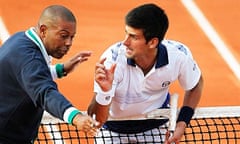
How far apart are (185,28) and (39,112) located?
701 centimetres

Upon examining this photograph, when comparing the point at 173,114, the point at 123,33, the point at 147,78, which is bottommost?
the point at 123,33

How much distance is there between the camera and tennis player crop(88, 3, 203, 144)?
5.47 metres

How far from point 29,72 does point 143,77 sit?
1.40 m

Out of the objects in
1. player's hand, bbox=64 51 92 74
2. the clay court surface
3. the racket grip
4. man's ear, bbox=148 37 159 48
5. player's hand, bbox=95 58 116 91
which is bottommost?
the clay court surface

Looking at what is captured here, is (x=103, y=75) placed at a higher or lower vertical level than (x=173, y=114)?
higher

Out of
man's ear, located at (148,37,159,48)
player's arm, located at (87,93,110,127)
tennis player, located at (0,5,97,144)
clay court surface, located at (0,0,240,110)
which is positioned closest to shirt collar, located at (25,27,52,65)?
tennis player, located at (0,5,97,144)

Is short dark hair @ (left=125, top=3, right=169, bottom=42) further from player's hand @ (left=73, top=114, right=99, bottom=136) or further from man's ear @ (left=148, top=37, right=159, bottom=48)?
player's hand @ (left=73, top=114, right=99, bottom=136)

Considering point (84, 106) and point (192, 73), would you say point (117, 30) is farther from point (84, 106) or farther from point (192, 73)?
point (192, 73)

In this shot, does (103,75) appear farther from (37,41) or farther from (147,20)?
(147,20)

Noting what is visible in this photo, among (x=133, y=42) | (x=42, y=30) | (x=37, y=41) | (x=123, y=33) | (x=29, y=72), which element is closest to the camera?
(x=29, y=72)

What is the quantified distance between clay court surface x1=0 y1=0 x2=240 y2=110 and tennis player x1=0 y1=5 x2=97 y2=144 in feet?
13.2

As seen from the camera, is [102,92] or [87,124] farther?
[102,92]

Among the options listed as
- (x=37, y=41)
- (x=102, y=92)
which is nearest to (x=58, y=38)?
(x=37, y=41)

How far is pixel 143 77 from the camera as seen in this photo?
18.7 feet
